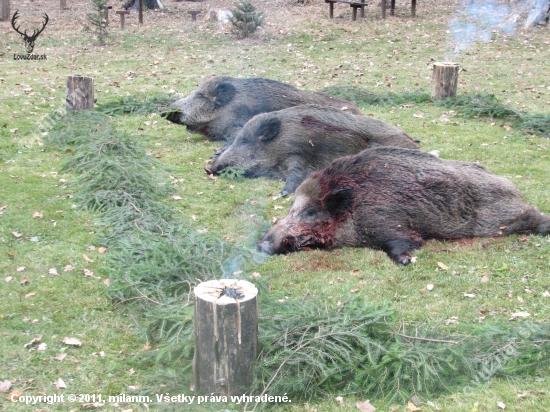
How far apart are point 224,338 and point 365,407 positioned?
42.2 inches

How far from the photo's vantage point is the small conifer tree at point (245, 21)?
19.8 m

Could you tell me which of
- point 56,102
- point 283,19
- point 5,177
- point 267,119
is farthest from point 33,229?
point 283,19

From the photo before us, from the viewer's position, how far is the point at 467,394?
4.44 meters

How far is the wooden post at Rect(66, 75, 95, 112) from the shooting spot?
12.4 meters

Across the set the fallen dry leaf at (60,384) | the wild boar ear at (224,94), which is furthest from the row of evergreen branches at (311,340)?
the wild boar ear at (224,94)

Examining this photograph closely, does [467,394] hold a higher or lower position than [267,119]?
lower

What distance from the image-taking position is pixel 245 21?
20.1 m

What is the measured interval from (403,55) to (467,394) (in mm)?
15365

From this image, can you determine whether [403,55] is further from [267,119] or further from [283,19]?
[267,119]

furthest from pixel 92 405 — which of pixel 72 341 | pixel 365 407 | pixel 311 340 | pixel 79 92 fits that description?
pixel 79 92

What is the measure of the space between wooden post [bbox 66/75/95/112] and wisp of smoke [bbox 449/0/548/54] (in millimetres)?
11066

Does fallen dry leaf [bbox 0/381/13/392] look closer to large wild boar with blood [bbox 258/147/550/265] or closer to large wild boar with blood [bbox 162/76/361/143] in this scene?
large wild boar with blood [bbox 258/147/550/265]

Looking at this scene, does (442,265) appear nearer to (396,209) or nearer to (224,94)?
(396,209)

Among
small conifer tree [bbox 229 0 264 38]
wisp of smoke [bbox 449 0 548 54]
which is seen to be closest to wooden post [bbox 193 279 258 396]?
wisp of smoke [bbox 449 0 548 54]
